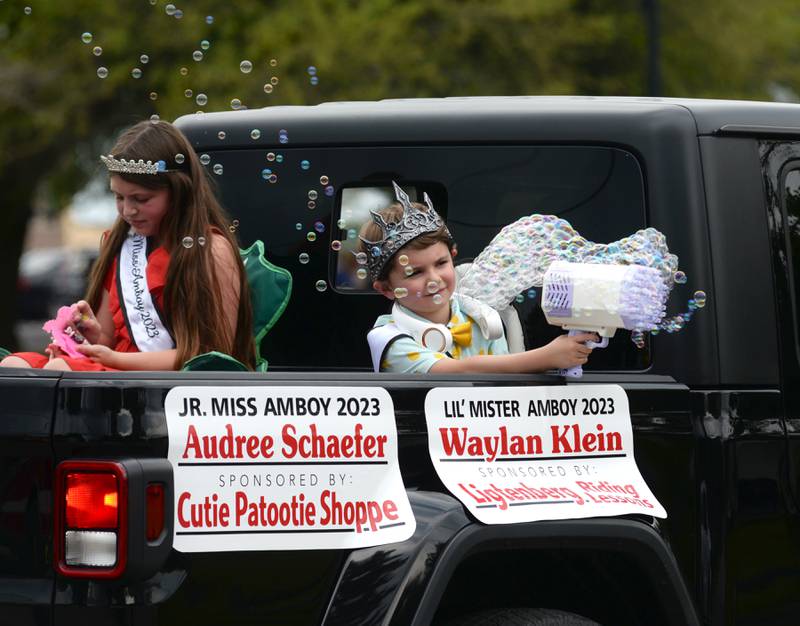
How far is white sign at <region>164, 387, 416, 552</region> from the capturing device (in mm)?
2834

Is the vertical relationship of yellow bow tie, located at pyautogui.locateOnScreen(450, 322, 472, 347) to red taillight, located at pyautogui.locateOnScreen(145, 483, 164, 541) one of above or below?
above

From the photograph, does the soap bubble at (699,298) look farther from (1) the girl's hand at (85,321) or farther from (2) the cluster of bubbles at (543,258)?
(1) the girl's hand at (85,321)

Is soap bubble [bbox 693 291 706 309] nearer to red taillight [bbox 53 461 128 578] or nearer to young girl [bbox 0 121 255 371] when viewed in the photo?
young girl [bbox 0 121 255 371]

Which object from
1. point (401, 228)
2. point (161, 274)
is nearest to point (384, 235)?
point (401, 228)

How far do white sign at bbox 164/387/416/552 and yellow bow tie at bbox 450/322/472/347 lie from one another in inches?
28.4

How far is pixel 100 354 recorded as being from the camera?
11.9ft

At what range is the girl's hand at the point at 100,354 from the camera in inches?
142

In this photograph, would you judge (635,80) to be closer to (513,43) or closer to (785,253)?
(513,43)

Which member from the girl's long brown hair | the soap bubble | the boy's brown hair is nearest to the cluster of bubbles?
the soap bubble

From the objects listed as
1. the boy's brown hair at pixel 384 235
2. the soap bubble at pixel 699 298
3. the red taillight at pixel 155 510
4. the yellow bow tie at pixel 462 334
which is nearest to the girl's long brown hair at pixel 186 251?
the boy's brown hair at pixel 384 235

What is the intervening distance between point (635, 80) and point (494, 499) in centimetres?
1615

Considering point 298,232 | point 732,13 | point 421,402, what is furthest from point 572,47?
point 421,402

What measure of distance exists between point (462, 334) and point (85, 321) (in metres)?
0.98

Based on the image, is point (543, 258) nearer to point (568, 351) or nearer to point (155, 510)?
point (568, 351)
